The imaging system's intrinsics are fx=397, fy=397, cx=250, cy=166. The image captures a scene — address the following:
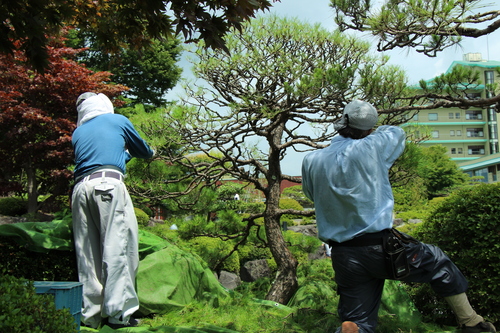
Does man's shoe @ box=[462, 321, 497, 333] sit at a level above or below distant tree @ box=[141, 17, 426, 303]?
below

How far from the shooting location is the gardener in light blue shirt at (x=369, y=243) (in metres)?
1.95

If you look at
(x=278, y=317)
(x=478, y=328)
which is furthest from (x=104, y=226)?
(x=478, y=328)

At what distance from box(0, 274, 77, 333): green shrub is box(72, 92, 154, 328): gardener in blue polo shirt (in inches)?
40.1

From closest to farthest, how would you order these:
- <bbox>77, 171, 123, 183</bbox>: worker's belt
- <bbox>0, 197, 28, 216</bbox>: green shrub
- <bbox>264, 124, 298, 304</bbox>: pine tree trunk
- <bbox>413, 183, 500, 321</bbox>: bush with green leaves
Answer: <bbox>413, 183, 500, 321</bbox>: bush with green leaves → <bbox>77, 171, 123, 183</bbox>: worker's belt → <bbox>264, 124, 298, 304</bbox>: pine tree trunk → <bbox>0, 197, 28, 216</bbox>: green shrub

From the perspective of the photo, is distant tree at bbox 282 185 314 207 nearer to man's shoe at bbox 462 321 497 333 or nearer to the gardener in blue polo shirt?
the gardener in blue polo shirt

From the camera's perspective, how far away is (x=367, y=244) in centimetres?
196

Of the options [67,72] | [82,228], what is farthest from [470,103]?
[67,72]

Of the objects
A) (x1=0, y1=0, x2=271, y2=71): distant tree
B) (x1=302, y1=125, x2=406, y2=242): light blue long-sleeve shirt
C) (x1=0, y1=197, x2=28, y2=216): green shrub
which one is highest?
(x1=0, y1=0, x2=271, y2=71): distant tree

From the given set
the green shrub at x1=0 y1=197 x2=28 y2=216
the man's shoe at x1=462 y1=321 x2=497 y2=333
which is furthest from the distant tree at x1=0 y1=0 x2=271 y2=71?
the green shrub at x1=0 y1=197 x2=28 y2=216

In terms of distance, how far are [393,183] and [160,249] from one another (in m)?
2.36

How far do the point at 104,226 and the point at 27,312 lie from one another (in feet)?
4.21

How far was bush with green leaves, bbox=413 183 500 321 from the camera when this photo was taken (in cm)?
257

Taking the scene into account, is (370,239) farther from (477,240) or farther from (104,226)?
(104,226)

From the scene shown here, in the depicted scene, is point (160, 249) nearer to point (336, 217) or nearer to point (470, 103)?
point (336, 217)
